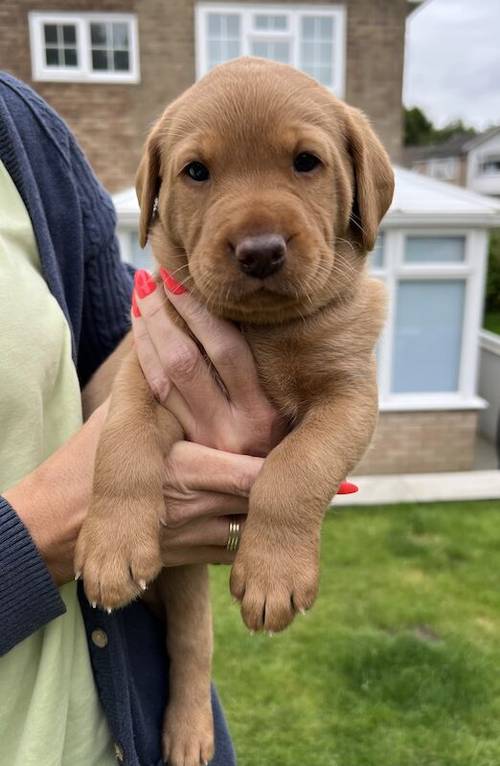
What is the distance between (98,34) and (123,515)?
1092cm

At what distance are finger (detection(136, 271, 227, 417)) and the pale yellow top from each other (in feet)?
0.70

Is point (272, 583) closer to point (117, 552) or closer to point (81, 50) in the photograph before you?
point (117, 552)

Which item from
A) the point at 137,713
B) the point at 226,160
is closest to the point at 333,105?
the point at 226,160

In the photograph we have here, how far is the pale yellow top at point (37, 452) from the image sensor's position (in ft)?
4.97

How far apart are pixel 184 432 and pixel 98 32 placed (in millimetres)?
10706

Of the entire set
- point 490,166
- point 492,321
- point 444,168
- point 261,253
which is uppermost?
point 490,166

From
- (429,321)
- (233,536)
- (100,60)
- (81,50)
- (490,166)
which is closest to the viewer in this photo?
(233,536)

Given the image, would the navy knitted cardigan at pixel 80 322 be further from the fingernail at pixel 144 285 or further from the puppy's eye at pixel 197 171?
the puppy's eye at pixel 197 171

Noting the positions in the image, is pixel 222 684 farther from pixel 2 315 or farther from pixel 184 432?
pixel 2 315

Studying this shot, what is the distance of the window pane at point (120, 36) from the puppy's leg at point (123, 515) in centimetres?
1067

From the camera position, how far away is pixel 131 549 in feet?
5.22

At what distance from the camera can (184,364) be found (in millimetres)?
1777

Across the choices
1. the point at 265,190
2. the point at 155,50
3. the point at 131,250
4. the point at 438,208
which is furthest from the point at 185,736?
the point at 155,50

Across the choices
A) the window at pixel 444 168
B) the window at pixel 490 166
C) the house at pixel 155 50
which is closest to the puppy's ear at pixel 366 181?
the house at pixel 155 50
